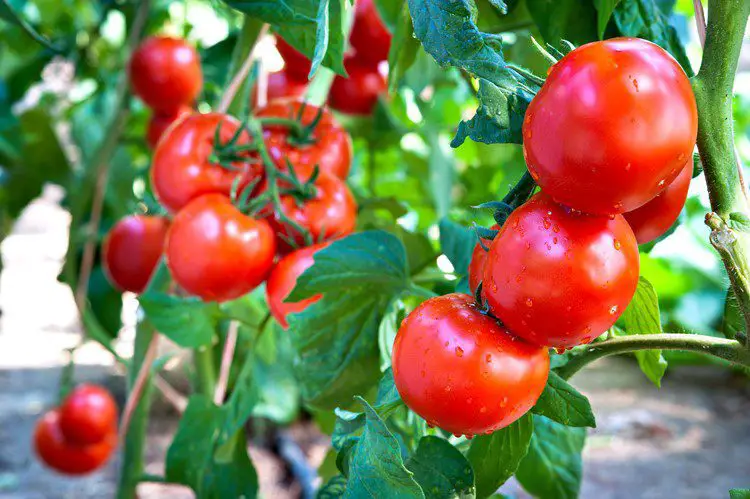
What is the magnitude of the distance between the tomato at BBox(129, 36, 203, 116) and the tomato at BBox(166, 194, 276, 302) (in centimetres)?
45

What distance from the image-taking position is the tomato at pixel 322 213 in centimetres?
61

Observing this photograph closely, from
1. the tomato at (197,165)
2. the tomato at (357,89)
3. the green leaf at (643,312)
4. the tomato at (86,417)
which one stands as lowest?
the tomato at (86,417)

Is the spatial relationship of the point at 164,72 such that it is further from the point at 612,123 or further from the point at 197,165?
the point at 612,123

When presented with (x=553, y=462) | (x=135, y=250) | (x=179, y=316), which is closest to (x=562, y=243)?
(x=553, y=462)

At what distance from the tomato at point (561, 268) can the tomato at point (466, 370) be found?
18mm

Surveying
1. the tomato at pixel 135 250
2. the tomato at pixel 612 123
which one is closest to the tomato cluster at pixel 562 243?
the tomato at pixel 612 123

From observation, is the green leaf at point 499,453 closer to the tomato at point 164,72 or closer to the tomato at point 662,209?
the tomato at point 662,209

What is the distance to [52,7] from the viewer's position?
1.50m

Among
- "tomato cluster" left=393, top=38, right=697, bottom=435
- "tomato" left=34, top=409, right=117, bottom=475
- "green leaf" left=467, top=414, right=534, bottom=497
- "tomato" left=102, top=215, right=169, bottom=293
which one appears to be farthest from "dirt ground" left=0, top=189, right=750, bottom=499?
"tomato cluster" left=393, top=38, right=697, bottom=435

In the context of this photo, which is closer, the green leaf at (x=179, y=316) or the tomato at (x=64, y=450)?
the green leaf at (x=179, y=316)

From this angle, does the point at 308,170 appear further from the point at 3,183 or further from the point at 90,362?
the point at 90,362

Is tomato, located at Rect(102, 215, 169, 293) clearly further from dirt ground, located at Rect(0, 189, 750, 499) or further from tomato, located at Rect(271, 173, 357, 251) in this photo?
dirt ground, located at Rect(0, 189, 750, 499)

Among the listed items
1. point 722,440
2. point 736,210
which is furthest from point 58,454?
point 722,440

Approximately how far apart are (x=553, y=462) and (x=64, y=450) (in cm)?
94
